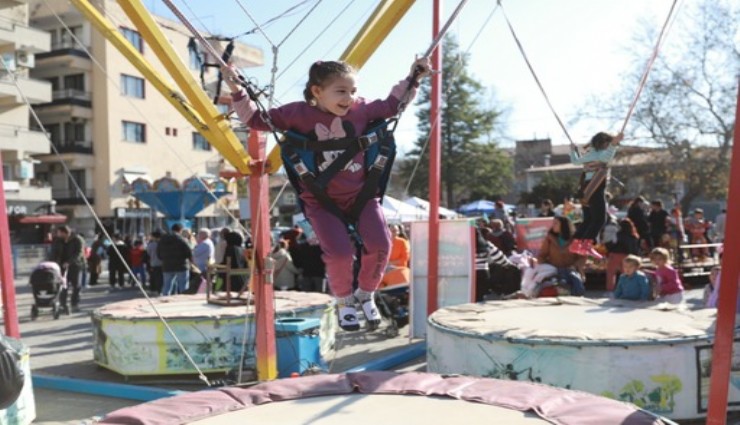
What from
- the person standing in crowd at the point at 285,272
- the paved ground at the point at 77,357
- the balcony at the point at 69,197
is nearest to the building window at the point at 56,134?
the balcony at the point at 69,197

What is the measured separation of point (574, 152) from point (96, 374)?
15.7 ft

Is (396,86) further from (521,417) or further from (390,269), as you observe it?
(390,269)

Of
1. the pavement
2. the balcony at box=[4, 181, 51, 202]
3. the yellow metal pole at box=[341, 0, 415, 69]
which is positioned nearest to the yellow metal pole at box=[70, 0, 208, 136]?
the yellow metal pole at box=[341, 0, 415, 69]

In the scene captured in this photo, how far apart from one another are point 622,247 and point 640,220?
1700 millimetres

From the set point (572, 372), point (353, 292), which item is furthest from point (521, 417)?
point (572, 372)

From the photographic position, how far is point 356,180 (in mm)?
3402

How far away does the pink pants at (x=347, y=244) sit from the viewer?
3.36 m

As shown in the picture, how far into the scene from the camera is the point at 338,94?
10.6 feet

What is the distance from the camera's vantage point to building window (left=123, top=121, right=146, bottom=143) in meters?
31.0

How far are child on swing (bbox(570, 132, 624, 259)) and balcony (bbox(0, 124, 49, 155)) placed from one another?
23.9 meters

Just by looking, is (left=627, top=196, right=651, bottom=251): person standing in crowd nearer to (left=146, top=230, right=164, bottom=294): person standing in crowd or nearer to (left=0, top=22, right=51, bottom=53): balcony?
(left=146, top=230, right=164, bottom=294): person standing in crowd

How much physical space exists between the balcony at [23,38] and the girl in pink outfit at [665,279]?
930 inches

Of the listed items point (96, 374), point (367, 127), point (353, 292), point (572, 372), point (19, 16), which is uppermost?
point (19, 16)

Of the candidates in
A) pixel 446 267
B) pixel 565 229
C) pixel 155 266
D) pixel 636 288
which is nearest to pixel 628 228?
pixel 565 229
